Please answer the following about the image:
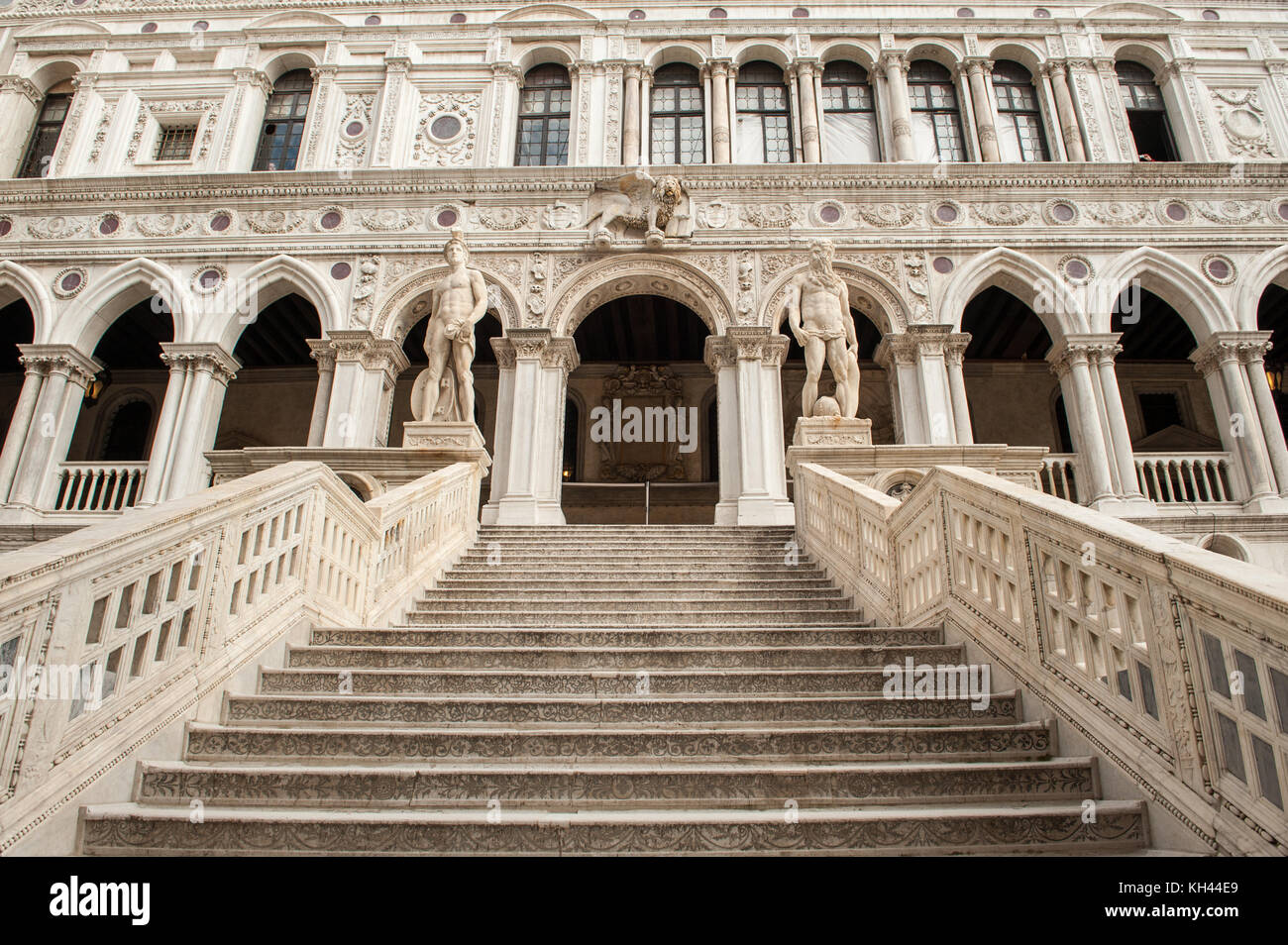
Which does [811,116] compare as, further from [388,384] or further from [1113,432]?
[388,384]

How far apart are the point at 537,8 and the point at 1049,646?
54.3ft

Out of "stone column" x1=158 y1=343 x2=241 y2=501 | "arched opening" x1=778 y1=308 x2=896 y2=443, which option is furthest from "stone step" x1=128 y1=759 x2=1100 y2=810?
"arched opening" x1=778 y1=308 x2=896 y2=443

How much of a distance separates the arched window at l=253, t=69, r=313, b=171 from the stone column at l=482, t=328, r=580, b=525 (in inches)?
260

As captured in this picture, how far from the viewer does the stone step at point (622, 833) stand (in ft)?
A: 9.52

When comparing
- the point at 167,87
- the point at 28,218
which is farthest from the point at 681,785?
the point at 167,87

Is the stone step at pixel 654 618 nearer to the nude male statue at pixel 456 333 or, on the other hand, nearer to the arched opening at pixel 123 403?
the nude male statue at pixel 456 333

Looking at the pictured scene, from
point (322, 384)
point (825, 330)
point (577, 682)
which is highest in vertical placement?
point (322, 384)

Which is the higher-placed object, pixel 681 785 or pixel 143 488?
pixel 143 488

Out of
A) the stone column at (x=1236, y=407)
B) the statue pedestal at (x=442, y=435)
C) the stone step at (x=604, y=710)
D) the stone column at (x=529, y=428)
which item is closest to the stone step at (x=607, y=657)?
the stone step at (x=604, y=710)

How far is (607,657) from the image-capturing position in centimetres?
483

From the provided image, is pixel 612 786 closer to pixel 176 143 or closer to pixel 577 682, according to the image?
pixel 577 682

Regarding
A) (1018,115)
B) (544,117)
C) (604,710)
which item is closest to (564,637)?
(604,710)

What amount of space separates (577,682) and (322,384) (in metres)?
10.3

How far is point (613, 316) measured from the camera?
16547 millimetres
